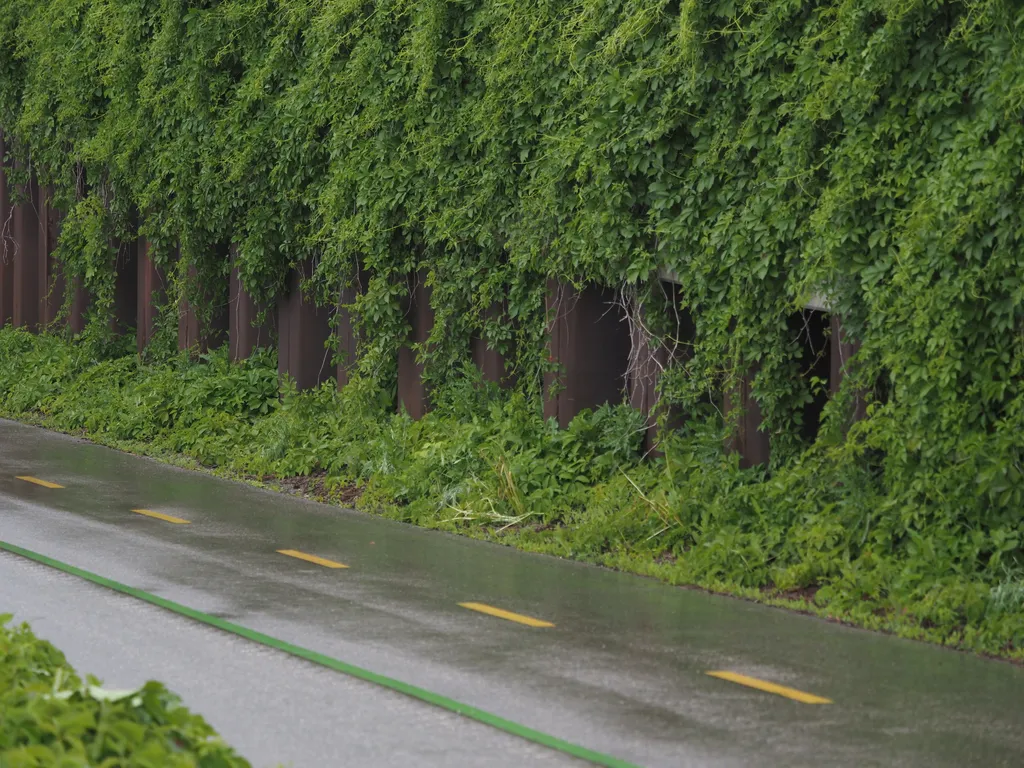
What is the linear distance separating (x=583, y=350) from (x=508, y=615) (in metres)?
4.19

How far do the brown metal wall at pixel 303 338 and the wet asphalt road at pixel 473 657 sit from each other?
4.41 meters

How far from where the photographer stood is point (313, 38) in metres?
15.4

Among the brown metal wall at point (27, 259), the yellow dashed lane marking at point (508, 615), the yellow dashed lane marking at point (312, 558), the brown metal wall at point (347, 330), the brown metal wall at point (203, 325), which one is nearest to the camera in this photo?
the yellow dashed lane marking at point (508, 615)

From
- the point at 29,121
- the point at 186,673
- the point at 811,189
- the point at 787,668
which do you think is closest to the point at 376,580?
the point at 186,673

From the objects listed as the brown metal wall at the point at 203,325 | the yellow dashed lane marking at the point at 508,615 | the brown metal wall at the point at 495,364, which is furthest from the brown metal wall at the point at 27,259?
the yellow dashed lane marking at the point at 508,615

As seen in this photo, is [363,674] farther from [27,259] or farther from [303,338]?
[27,259]

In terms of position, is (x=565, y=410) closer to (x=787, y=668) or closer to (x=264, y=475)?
(x=264, y=475)

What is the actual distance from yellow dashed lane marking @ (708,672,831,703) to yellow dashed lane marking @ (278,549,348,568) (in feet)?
12.0

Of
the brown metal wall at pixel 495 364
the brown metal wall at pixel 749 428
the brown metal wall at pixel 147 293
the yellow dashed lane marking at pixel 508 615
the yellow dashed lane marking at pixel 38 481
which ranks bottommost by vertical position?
the yellow dashed lane marking at pixel 508 615

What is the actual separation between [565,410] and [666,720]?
20.4 ft

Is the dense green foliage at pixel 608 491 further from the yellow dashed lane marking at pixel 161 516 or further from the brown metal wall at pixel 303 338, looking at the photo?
the yellow dashed lane marking at pixel 161 516

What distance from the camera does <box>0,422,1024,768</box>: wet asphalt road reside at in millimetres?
6504

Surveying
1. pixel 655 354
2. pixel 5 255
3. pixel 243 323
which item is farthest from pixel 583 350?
pixel 5 255

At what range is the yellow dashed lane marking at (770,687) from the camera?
23.8 ft
